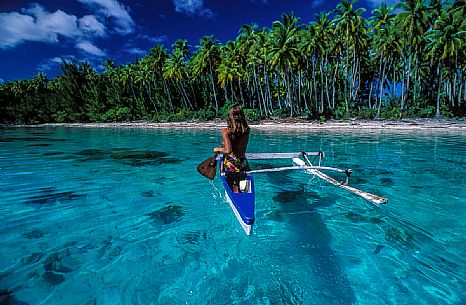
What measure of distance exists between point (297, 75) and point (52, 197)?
171 ft

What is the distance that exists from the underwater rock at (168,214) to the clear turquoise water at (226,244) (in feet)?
0.09

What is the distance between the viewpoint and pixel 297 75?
52.8 m

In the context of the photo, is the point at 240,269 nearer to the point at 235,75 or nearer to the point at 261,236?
the point at 261,236

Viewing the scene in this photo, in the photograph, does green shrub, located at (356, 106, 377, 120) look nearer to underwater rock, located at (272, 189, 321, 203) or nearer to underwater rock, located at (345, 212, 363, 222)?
underwater rock, located at (272, 189, 321, 203)

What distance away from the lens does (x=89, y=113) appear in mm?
66125

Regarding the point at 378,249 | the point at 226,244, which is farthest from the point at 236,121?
the point at 378,249

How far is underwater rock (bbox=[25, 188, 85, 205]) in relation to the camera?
23.3 ft

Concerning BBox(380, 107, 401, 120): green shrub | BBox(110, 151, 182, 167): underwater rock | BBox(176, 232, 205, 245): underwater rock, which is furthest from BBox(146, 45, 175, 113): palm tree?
BBox(176, 232, 205, 245): underwater rock

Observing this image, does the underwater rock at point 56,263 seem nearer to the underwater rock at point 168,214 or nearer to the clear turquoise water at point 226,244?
the clear turquoise water at point 226,244

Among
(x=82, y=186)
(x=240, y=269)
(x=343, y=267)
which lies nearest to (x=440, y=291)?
(x=343, y=267)

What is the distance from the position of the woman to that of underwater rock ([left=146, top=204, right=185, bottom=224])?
156cm

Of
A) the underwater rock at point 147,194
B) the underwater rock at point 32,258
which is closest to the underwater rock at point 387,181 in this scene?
the underwater rock at point 147,194

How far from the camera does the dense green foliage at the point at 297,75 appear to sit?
38.1m

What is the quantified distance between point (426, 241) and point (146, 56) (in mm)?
66322
